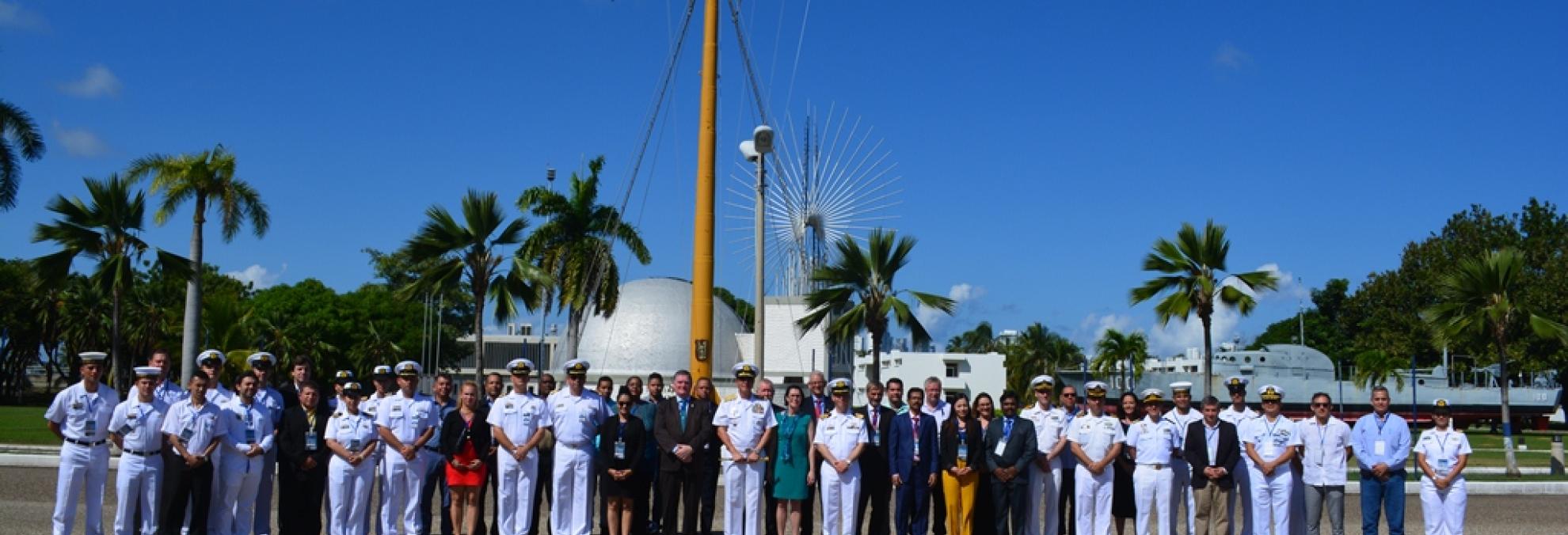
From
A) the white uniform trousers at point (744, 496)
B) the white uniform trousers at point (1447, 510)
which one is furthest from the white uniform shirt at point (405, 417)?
the white uniform trousers at point (1447, 510)

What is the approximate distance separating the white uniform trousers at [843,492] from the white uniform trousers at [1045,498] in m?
1.86

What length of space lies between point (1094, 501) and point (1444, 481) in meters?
3.73

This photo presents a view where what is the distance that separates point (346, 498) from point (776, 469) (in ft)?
14.1

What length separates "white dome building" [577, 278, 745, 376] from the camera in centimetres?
6706

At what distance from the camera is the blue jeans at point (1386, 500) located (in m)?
13.2

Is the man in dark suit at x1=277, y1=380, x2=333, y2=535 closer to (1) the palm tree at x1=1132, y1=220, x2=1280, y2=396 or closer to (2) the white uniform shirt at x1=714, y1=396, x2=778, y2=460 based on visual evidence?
(2) the white uniform shirt at x1=714, y1=396, x2=778, y2=460

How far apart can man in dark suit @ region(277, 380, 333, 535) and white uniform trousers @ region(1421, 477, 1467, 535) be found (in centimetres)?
1149

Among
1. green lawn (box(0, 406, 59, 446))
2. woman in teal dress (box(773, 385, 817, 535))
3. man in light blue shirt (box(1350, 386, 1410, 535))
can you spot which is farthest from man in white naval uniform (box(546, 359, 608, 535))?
green lawn (box(0, 406, 59, 446))

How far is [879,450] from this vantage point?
13227 mm

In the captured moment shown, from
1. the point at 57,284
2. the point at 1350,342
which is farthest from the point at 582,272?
the point at 1350,342

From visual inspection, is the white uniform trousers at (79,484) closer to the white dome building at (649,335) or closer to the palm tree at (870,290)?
the palm tree at (870,290)

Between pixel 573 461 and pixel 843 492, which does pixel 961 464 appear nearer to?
pixel 843 492

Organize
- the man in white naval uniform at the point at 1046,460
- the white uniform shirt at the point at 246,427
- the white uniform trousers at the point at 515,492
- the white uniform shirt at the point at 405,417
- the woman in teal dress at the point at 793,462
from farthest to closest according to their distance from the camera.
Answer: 1. the man in white naval uniform at the point at 1046,460
2. the woman in teal dress at the point at 793,462
3. the white uniform trousers at the point at 515,492
4. the white uniform shirt at the point at 405,417
5. the white uniform shirt at the point at 246,427

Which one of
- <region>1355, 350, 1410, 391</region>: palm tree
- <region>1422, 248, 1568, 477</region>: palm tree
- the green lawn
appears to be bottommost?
the green lawn
